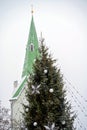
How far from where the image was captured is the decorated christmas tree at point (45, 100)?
20.9 feet

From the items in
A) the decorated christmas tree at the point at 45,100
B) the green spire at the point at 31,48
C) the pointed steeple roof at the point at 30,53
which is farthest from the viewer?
the green spire at the point at 31,48

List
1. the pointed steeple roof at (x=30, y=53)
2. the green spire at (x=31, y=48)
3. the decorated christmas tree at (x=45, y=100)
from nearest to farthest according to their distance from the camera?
the decorated christmas tree at (x=45, y=100) < the pointed steeple roof at (x=30, y=53) < the green spire at (x=31, y=48)

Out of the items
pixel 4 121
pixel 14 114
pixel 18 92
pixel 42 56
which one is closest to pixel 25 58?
pixel 18 92

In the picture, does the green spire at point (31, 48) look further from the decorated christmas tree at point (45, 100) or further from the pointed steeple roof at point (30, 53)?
the decorated christmas tree at point (45, 100)

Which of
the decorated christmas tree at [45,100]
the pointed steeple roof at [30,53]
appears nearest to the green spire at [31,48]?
the pointed steeple roof at [30,53]

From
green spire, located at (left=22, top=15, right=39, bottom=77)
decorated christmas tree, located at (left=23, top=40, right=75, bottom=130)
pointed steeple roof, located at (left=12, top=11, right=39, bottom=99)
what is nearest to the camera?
decorated christmas tree, located at (left=23, top=40, right=75, bottom=130)

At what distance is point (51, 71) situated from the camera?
6750mm

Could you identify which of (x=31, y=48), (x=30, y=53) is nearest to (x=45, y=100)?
(x=30, y=53)

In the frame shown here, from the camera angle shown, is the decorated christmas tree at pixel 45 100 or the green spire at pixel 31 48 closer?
the decorated christmas tree at pixel 45 100

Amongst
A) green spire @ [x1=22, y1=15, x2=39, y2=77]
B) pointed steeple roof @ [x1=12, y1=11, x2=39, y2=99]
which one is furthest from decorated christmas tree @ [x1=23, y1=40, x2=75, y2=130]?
green spire @ [x1=22, y1=15, x2=39, y2=77]

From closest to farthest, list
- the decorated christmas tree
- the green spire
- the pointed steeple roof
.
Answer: the decorated christmas tree < the pointed steeple roof < the green spire

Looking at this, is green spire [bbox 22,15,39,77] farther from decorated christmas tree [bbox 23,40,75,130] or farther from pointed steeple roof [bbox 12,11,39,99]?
decorated christmas tree [bbox 23,40,75,130]

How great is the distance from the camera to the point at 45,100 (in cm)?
651

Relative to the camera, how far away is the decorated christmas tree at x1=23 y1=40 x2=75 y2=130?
638 centimetres
